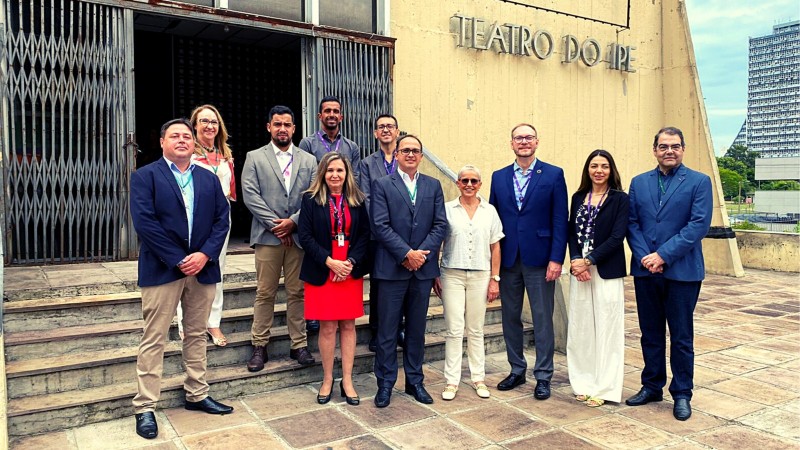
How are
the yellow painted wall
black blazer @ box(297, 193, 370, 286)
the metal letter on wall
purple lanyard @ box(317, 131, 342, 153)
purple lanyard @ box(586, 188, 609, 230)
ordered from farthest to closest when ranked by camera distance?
the yellow painted wall < the metal letter on wall < purple lanyard @ box(317, 131, 342, 153) < purple lanyard @ box(586, 188, 609, 230) < black blazer @ box(297, 193, 370, 286)

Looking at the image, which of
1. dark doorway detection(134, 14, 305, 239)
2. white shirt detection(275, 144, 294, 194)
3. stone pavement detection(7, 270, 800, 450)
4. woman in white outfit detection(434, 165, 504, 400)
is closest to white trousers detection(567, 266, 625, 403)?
stone pavement detection(7, 270, 800, 450)

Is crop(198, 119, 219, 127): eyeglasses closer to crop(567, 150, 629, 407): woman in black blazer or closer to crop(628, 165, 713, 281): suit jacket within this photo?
crop(567, 150, 629, 407): woman in black blazer

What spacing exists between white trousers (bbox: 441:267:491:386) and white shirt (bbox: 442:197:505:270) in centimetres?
6

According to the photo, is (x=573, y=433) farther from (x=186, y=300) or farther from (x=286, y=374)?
(x=186, y=300)

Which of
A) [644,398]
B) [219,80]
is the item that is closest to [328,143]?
[644,398]

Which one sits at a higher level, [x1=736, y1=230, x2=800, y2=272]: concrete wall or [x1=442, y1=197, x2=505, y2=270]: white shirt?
[x1=442, y1=197, x2=505, y2=270]: white shirt

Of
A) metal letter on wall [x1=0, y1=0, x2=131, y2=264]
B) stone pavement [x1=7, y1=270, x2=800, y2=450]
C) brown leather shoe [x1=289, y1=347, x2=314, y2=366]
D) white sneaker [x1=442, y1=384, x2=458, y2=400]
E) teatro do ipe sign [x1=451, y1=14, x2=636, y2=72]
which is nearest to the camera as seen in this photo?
stone pavement [x1=7, y1=270, x2=800, y2=450]

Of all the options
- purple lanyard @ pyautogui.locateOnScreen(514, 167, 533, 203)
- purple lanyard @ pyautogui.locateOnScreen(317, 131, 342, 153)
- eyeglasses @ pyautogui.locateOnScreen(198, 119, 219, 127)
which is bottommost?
purple lanyard @ pyautogui.locateOnScreen(514, 167, 533, 203)

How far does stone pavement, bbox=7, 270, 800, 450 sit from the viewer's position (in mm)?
3240

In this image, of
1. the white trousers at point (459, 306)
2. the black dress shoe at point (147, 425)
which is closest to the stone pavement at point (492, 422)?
the black dress shoe at point (147, 425)

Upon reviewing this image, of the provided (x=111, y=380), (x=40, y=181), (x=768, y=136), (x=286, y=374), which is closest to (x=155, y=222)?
(x=111, y=380)

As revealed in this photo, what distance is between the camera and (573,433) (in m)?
3.39

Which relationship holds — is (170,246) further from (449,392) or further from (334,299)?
(449,392)

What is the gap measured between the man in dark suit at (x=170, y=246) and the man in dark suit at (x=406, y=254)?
991mm
